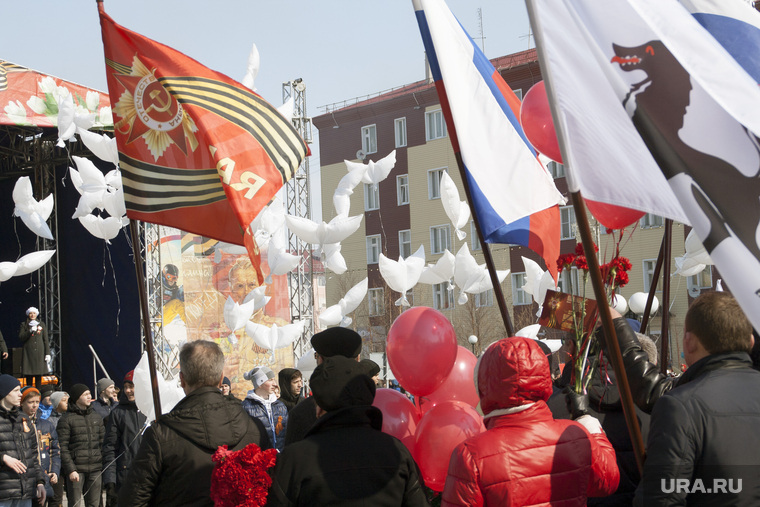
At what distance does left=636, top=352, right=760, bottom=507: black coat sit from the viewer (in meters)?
2.28

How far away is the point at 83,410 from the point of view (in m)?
9.15

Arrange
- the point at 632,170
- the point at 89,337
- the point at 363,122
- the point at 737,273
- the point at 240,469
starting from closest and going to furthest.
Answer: the point at 737,273 < the point at 632,170 < the point at 240,469 < the point at 89,337 < the point at 363,122

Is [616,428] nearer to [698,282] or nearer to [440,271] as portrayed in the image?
[440,271]

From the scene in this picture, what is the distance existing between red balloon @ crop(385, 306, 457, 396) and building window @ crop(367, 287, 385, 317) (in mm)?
34271

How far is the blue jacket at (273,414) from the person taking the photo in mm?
7578

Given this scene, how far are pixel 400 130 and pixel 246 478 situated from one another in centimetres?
3762

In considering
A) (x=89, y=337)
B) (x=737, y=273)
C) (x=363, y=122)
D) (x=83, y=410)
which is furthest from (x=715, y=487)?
(x=363, y=122)

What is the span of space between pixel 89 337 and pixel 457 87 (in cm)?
1639

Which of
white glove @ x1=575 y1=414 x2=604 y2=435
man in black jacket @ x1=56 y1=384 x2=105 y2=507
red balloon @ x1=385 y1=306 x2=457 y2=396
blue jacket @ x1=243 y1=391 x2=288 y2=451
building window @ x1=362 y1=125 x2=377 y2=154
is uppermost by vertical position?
building window @ x1=362 y1=125 x2=377 y2=154

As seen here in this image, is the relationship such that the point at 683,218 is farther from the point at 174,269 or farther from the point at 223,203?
the point at 174,269

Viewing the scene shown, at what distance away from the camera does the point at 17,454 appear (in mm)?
6590

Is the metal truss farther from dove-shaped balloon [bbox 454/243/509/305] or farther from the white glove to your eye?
the white glove

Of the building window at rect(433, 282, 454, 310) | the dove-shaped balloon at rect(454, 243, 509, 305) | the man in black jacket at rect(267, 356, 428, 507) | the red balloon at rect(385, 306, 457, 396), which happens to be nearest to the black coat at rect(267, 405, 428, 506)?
the man in black jacket at rect(267, 356, 428, 507)

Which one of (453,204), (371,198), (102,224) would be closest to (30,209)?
(102,224)
